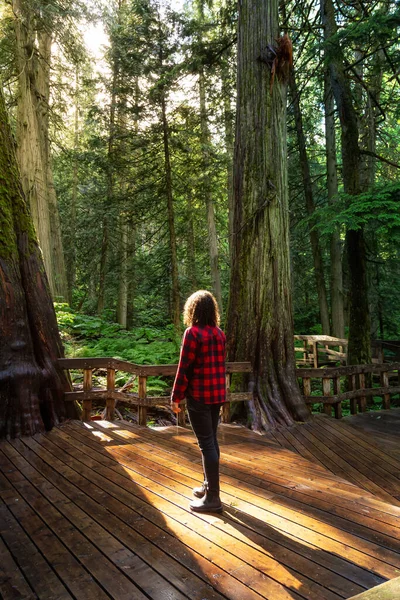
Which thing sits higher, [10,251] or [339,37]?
[339,37]

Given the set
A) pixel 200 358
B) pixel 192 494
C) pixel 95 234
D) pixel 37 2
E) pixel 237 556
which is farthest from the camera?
pixel 95 234

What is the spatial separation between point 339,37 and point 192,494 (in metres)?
8.95

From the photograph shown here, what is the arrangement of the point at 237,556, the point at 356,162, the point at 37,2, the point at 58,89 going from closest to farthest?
the point at 237,556 < the point at 37,2 < the point at 356,162 < the point at 58,89

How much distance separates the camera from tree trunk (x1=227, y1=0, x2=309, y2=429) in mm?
6641

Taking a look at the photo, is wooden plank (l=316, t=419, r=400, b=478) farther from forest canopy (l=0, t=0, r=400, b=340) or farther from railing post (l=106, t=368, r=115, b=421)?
forest canopy (l=0, t=0, r=400, b=340)

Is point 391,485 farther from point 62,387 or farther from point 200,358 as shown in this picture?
point 62,387

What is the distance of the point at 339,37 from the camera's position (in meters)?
8.28

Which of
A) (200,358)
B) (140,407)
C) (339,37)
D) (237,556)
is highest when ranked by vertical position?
(339,37)

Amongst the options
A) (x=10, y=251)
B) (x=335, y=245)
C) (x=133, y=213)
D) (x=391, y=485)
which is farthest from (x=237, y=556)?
(x=133, y=213)

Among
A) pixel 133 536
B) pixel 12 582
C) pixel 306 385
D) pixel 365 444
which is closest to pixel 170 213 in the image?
pixel 306 385

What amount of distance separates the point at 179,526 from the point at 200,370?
1135 mm

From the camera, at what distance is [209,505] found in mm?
3174

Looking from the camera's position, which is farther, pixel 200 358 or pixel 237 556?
pixel 200 358

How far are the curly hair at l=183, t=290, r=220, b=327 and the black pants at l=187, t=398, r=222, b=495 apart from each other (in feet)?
2.09
